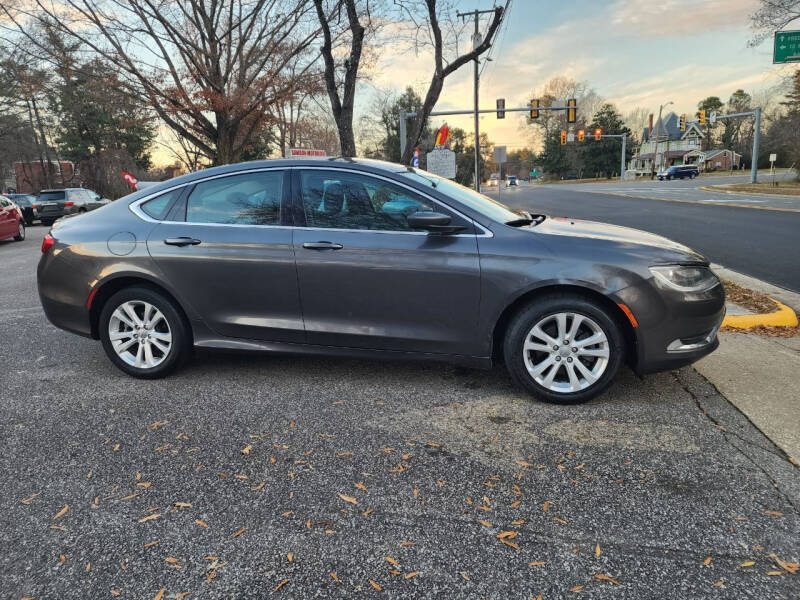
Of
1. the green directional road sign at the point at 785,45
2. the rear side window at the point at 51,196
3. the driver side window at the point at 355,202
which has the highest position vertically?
the green directional road sign at the point at 785,45

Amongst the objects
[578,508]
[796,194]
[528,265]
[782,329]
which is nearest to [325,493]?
[578,508]

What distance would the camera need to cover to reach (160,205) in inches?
169

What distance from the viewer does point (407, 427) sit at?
11.0 ft

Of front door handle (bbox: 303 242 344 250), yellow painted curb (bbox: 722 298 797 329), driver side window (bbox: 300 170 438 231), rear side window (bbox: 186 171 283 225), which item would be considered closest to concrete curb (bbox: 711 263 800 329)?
yellow painted curb (bbox: 722 298 797 329)

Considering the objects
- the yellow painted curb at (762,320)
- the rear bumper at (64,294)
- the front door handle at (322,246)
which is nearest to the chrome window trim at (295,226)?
the front door handle at (322,246)

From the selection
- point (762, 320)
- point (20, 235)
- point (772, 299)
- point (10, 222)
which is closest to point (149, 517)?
point (762, 320)

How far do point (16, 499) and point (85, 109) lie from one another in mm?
49989

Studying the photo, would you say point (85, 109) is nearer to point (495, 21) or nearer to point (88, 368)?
point (495, 21)

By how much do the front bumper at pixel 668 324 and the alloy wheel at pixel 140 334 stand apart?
3.30 meters

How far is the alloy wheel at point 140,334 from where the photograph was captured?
13.8ft

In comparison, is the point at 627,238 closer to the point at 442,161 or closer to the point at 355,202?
the point at 355,202

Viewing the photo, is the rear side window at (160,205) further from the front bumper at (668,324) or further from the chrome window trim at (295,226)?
the front bumper at (668,324)

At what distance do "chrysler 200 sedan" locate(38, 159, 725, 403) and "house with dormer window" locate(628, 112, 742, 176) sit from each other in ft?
284

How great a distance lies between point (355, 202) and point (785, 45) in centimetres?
1793
